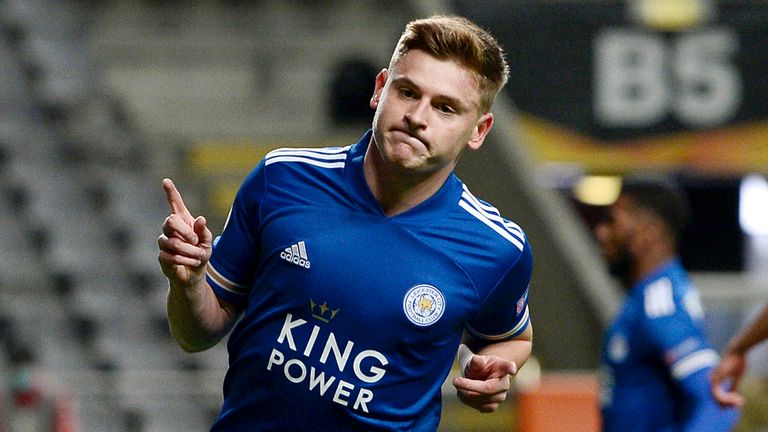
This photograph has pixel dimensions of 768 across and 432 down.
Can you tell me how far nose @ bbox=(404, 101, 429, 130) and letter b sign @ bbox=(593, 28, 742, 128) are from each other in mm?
9233

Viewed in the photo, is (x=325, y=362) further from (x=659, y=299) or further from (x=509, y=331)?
(x=659, y=299)

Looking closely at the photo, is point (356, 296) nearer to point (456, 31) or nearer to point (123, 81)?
point (456, 31)

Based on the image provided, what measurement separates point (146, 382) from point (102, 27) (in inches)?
200

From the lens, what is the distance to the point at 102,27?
1386 cm

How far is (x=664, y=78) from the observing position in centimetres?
1292

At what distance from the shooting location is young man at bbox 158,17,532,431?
148 inches

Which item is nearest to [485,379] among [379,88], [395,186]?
[395,186]

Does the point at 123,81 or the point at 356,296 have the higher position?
the point at 356,296

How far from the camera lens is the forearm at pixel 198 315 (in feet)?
12.4

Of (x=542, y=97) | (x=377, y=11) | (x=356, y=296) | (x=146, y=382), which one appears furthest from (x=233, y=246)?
(x=377, y=11)

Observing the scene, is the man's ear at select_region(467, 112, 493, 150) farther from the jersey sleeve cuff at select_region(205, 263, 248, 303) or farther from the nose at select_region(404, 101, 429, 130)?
Answer: the jersey sleeve cuff at select_region(205, 263, 248, 303)

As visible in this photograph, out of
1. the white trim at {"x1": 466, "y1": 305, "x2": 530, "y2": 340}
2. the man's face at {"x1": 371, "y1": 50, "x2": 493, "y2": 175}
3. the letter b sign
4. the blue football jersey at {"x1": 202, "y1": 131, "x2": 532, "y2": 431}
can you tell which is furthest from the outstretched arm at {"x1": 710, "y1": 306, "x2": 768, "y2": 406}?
the letter b sign

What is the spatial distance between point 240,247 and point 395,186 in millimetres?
417

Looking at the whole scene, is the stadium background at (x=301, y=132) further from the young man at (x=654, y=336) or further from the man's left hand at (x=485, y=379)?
the man's left hand at (x=485, y=379)
